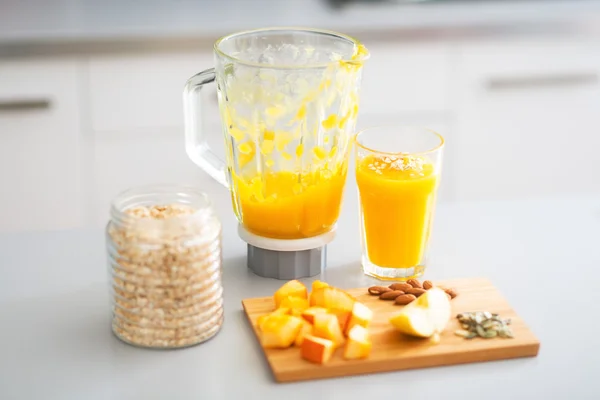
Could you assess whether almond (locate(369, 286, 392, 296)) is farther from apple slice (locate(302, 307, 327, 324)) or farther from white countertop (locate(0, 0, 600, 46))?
white countertop (locate(0, 0, 600, 46))

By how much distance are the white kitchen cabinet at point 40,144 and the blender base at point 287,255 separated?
43.9 inches

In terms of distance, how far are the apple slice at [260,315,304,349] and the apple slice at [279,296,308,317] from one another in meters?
0.04

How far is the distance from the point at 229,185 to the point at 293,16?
1224 mm

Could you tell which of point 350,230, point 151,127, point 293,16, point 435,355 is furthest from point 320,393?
point 293,16

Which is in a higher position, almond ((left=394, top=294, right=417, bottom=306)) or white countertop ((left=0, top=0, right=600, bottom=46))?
white countertop ((left=0, top=0, right=600, bottom=46))

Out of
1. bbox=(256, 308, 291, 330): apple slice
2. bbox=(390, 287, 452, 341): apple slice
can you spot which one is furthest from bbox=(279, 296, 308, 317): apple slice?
bbox=(390, 287, 452, 341): apple slice

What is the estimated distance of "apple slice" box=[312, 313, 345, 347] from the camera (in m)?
1.00

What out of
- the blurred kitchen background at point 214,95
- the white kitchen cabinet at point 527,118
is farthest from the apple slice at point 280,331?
the white kitchen cabinet at point 527,118

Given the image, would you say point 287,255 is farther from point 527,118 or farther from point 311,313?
point 527,118

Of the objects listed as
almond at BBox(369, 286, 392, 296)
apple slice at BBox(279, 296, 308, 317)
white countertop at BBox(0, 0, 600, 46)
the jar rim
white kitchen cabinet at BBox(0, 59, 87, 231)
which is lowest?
white kitchen cabinet at BBox(0, 59, 87, 231)

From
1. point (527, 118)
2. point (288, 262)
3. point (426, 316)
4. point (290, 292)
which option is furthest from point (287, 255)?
point (527, 118)

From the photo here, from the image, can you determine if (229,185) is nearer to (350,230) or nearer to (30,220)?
→ (350,230)

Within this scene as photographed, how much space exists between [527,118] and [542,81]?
0.11 metres

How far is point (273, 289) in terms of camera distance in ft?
3.92
